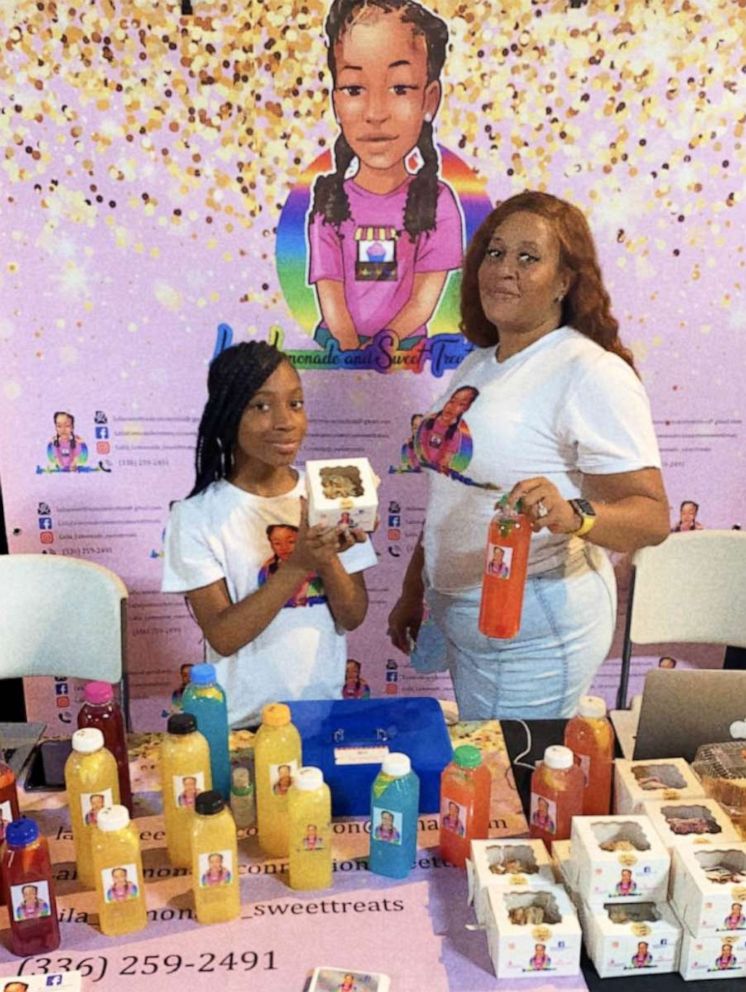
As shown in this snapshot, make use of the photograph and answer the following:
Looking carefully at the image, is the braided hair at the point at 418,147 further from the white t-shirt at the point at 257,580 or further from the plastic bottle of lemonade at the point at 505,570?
the plastic bottle of lemonade at the point at 505,570

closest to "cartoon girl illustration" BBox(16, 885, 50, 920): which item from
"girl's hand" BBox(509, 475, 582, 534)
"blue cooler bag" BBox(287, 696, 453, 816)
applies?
"blue cooler bag" BBox(287, 696, 453, 816)

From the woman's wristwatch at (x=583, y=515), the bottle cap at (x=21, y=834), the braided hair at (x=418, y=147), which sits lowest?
the bottle cap at (x=21, y=834)

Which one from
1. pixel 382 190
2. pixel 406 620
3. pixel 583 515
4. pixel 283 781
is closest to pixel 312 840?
pixel 283 781

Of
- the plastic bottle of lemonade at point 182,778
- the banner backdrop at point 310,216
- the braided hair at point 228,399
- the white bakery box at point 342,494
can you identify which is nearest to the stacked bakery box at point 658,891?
the plastic bottle of lemonade at point 182,778

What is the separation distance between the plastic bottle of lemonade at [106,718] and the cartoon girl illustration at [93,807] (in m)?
0.09

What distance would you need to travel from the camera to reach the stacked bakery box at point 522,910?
1.25m

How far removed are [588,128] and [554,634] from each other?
1362 mm

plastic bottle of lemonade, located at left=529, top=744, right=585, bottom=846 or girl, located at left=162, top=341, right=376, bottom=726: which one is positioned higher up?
girl, located at left=162, top=341, right=376, bottom=726

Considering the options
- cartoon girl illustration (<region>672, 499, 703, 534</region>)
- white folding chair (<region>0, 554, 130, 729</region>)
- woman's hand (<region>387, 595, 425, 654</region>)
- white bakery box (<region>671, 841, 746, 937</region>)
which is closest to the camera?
white bakery box (<region>671, 841, 746, 937</region>)

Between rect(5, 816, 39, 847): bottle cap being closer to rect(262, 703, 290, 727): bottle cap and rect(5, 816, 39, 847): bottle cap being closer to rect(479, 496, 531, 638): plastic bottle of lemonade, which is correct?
rect(262, 703, 290, 727): bottle cap

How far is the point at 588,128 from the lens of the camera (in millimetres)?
2422

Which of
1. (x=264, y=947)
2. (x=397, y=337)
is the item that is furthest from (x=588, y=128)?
(x=264, y=947)

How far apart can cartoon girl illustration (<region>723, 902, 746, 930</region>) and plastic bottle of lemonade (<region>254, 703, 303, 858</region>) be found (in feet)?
2.20

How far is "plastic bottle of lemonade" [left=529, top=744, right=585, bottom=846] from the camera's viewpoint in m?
1.46
